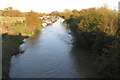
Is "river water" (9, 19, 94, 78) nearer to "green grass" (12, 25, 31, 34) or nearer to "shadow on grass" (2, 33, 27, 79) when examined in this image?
"shadow on grass" (2, 33, 27, 79)

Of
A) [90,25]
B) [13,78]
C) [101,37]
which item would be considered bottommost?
[13,78]

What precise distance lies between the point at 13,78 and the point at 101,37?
22.5 feet

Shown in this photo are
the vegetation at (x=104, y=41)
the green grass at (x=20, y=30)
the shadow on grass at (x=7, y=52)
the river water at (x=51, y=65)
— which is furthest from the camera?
the green grass at (x=20, y=30)

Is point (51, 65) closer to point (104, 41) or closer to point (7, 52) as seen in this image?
point (7, 52)

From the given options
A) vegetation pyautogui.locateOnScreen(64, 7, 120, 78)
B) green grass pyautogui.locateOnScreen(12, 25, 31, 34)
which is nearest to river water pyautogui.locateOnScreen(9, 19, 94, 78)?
vegetation pyautogui.locateOnScreen(64, 7, 120, 78)

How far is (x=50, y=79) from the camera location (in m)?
9.52

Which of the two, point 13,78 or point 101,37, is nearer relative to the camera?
point 13,78

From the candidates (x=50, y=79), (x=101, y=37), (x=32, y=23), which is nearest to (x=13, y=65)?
(x=50, y=79)

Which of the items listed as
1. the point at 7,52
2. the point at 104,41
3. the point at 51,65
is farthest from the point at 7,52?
the point at 104,41

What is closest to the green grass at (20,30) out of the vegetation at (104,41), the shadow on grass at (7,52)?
the shadow on grass at (7,52)

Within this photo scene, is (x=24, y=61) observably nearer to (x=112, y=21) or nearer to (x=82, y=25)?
(x=82, y=25)

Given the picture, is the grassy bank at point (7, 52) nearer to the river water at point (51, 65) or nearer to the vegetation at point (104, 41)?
the river water at point (51, 65)

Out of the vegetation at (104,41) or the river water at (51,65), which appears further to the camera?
the river water at (51,65)

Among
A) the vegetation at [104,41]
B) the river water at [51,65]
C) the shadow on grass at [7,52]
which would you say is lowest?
the river water at [51,65]
